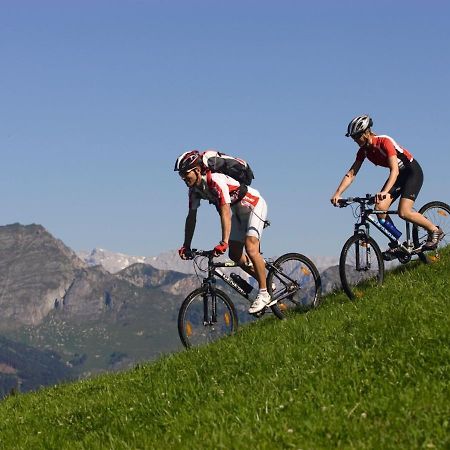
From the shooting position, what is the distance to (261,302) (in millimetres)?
17000

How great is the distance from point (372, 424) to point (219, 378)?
4061 mm

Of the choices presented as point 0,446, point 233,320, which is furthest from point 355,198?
point 0,446

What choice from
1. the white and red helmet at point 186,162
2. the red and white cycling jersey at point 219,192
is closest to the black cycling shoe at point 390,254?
the red and white cycling jersey at point 219,192

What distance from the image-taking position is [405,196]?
723 inches

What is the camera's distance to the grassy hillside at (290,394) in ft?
27.7

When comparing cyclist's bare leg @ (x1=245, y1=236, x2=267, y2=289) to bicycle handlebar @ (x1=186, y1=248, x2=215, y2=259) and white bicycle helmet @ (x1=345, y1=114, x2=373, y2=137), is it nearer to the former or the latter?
bicycle handlebar @ (x1=186, y1=248, x2=215, y2=259)

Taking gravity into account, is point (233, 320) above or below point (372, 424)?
above

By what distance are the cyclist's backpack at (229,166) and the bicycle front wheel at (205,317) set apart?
242cm

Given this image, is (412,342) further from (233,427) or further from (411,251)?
(411,251)

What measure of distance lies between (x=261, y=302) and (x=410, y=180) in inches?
177

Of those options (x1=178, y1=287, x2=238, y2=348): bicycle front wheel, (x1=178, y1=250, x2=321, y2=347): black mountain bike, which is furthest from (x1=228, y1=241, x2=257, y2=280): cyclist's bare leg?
(x1=178, y1=287, x2=238, y2=348): bicycle front wheel

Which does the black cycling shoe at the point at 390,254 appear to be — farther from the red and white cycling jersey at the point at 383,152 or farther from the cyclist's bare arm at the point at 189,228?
the cyclist's bare arm at the point at 189,228

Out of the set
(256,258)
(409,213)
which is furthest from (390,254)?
(256,258)

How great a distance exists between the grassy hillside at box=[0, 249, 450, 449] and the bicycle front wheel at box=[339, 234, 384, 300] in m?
1.28
